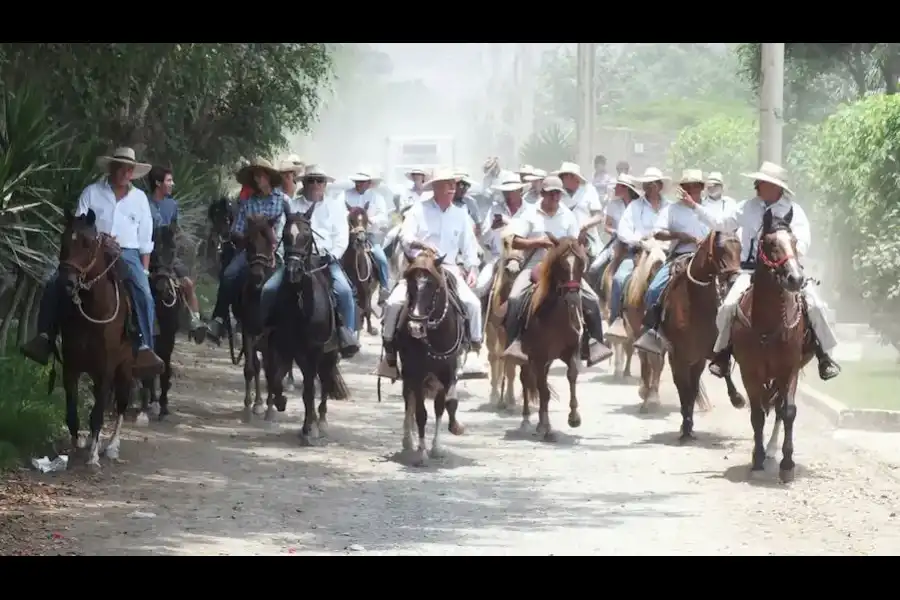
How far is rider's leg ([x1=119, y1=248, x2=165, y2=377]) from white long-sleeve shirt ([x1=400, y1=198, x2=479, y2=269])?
2362 millimetres

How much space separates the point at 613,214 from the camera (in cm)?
2309

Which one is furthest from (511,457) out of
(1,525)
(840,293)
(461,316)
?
(840,293)

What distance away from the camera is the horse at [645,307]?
18.4 meters

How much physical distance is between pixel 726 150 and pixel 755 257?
107ft

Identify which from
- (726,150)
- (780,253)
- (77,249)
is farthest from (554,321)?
(726,150)

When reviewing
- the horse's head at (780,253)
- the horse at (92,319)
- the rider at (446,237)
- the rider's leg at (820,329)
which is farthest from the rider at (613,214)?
the horse at (92,319)

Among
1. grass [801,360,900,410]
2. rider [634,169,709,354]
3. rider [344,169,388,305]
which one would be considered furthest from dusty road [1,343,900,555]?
rider [344,169,388,305]

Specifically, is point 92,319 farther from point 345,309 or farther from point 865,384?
point 865,384

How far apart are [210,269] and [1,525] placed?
1483cm

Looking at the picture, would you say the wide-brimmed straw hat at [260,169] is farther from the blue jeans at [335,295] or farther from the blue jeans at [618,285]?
the blue jeans at [618,285]

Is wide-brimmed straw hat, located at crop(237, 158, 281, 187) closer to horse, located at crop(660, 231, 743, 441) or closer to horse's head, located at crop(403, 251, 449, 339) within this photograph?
horse's head, located at crop(403, 251, 449, 339)

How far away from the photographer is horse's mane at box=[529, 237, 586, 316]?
1588 centimetres

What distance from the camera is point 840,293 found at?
85.1 feet

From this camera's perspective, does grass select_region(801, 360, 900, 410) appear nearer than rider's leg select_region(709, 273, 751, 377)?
No
